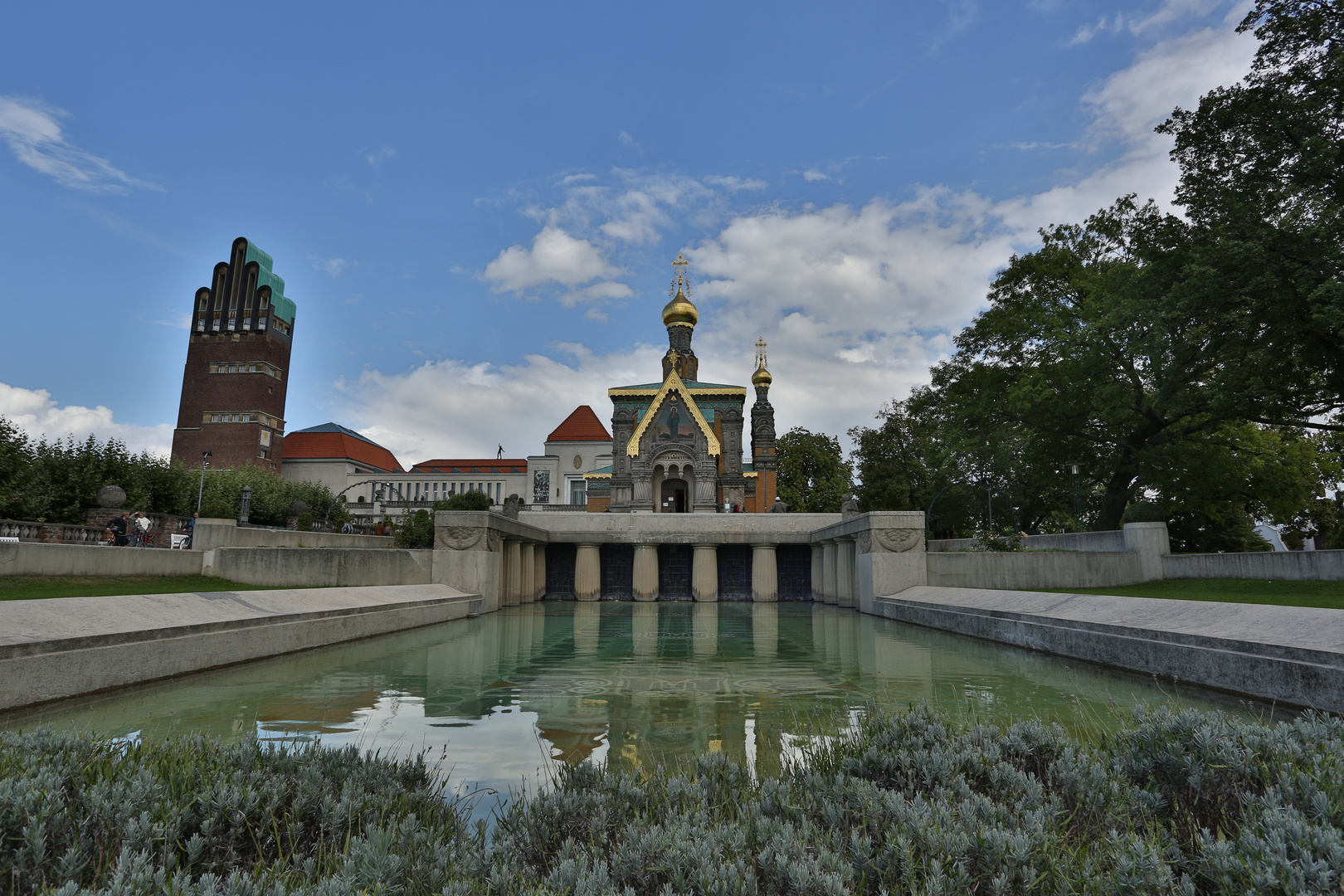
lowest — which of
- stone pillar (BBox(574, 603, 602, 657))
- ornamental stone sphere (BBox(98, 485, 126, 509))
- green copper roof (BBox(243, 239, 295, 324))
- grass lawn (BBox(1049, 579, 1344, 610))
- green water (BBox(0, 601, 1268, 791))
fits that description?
stone pillar (BBox(574, 603, 602, 657))

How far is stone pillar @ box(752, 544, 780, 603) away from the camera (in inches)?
1252

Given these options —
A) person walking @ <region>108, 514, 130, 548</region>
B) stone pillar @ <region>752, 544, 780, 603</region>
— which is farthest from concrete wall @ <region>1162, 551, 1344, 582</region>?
person walking @ <region>108, 514, 130, 548</region>

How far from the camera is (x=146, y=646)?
954cm

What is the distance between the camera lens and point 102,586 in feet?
47.8

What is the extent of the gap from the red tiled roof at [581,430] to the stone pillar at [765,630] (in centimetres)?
6144

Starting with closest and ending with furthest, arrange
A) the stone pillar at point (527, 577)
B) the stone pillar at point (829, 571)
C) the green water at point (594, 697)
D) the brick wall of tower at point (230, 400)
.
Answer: the green water at point (594, 697) < the stone pillar at point (527, 577) < the stone pillar at point (829, 571) < the brick wall of tower at point (230, 400)

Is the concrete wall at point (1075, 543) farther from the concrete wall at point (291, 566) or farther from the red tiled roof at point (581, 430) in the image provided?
the red tiled roof at point (581, 430)

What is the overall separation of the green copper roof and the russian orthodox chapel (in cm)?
5928

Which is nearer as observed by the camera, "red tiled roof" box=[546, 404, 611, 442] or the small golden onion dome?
the small golden onion dome

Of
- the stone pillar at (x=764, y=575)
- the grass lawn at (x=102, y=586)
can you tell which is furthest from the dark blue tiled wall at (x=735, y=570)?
the grass lawn at (x=102, y=586)

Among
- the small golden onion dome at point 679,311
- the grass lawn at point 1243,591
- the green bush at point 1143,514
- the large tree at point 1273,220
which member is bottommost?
the grass lawn at point 1243,591

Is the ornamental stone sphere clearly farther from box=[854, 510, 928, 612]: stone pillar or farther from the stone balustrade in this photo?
box=[854, 510, 928, 612]: stone pillar

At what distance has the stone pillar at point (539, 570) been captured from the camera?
31453 millimetres

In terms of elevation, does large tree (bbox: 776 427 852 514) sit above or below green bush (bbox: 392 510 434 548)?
above
